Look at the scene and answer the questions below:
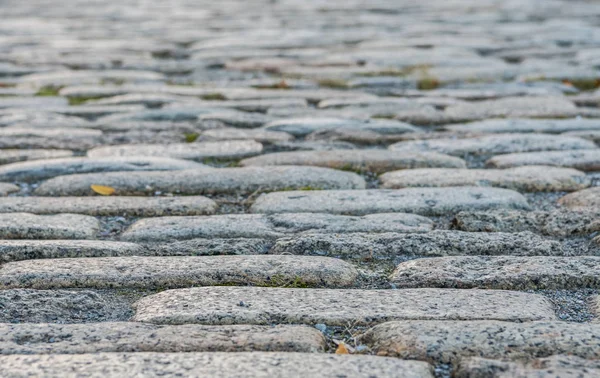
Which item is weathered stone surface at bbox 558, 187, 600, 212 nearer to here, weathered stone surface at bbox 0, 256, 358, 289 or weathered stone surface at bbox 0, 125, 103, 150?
weathered stone surface at bbox 0, 256, 358, 289

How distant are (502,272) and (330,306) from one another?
0.40 m

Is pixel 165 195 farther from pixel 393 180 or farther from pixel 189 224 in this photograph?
pixel 393 180

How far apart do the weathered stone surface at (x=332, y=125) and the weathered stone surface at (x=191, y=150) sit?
273 millimetres

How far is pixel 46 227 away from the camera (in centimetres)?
202

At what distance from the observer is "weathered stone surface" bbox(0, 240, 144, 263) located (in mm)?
1845

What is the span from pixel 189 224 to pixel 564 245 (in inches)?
35.8

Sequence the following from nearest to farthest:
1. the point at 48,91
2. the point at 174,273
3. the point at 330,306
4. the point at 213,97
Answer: the point at 330,306 < the point at 174,273 < the point at 213,97 < the point at 48,91

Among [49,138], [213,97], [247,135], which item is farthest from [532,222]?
[213,97]

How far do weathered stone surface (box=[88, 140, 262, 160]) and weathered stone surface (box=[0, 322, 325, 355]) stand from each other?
1.37 m

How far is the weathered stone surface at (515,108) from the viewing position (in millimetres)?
3428

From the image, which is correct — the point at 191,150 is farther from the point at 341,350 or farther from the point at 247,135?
the point at 341,350

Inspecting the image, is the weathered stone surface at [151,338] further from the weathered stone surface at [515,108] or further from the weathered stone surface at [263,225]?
the weathered stone surface at [515,108]

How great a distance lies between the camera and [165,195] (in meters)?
2.38

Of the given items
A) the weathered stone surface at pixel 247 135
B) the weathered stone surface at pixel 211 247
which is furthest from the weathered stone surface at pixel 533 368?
the weathered stone surface at pixel 247 135
